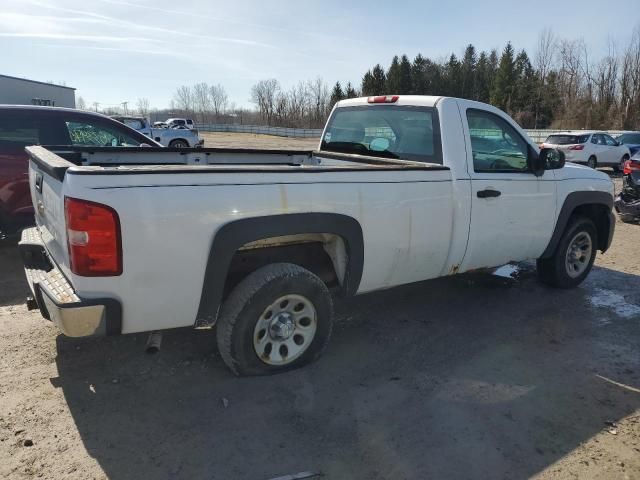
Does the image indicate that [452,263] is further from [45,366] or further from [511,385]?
[45,366]

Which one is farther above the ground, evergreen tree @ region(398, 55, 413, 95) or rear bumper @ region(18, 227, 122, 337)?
evergreen tree @ region(398, 55, 413, 95)

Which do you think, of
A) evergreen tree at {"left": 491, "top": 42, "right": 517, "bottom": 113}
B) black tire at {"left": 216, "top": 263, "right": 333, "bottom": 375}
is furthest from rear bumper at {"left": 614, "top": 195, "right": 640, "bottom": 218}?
evergreen tree at {"left": 491, "top": 42, "right": 517, "bottom": 113}

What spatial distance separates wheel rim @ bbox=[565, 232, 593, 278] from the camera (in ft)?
17.8

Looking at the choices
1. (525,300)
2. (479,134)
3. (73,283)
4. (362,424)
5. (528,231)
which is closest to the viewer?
(73,283)

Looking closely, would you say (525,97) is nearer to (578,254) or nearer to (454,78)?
(454,78)

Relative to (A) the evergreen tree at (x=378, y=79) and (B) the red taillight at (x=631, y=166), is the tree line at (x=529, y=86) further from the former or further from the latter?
(B) the red taillight at (x=631, y=166)

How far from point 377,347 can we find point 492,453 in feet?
4.52

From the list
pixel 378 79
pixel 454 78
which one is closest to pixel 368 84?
pixel 378 79

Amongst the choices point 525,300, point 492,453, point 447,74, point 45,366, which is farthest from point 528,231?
point 447,74

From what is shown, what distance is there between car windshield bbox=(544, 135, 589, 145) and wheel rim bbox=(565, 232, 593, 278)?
50.7 ft

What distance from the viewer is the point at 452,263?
4.11 metres

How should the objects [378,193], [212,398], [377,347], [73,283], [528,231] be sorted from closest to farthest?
[73,283], [212,398], [378,193], [377,347], [528,231]

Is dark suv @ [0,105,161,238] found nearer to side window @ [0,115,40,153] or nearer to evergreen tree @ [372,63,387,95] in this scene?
side window @ [0,115,40,153]

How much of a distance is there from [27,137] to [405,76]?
7137 centimetres
